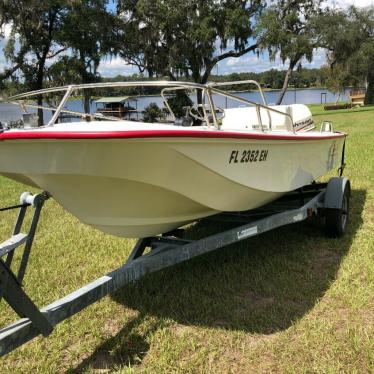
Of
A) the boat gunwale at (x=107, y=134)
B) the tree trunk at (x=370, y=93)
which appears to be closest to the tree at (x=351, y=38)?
the tree trunk at (x=370, y=93)

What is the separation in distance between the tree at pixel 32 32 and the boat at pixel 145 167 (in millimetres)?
20366

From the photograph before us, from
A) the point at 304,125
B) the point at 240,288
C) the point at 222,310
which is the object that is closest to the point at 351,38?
the point at 304,125

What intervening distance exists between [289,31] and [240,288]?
93.4 ft

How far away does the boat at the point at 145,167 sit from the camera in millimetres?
2975

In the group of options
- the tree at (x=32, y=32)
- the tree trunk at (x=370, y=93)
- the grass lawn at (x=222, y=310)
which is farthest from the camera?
the tree trunk at (x=370, y=93)

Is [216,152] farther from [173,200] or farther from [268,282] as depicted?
[268,282]

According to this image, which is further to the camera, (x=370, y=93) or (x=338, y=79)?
(x=338, y=79)

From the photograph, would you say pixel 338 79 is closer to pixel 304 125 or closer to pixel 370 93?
pixel 370 93

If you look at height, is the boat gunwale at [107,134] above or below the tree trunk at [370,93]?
above

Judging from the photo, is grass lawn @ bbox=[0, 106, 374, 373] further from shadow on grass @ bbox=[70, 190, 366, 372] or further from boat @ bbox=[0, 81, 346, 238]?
boat @ bbox=[0, 81, 346, 238]

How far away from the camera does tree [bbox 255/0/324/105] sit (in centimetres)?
2891

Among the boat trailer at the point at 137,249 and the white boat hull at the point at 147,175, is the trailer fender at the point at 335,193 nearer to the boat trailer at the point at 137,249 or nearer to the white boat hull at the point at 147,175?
the boat trailer at the point at 137,249

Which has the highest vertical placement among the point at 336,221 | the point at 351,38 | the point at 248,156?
the point at 351,38

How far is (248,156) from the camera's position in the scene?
3814 millimetres
